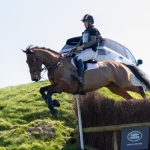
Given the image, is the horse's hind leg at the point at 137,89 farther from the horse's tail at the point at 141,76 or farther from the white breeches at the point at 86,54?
the white breeches at the point at 86,54

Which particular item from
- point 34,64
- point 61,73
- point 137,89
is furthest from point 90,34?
point 137,89

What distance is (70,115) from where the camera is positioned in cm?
1444

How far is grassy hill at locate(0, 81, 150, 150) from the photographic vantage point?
12133 millimetres

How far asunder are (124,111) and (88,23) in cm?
273

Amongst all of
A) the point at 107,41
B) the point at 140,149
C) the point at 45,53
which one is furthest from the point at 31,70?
the point at 107,41

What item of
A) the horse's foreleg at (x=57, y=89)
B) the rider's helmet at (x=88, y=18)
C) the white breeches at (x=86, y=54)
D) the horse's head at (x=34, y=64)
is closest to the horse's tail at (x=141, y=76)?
the white breeches at (x=86, y=54)

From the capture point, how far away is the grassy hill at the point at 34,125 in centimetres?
1213

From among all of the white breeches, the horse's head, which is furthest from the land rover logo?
the horse's head

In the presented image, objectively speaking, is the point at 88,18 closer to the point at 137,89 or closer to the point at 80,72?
the point at 80,72

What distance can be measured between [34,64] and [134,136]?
334 cm

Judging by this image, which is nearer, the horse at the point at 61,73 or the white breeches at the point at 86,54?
the horse at the point at 61,73

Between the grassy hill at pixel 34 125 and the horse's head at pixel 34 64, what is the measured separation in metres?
1.54

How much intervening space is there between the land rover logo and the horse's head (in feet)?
9.57

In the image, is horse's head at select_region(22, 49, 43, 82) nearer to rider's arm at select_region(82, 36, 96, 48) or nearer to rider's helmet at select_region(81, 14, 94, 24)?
rider's arm at select_region(82, 36, 96, 48)
